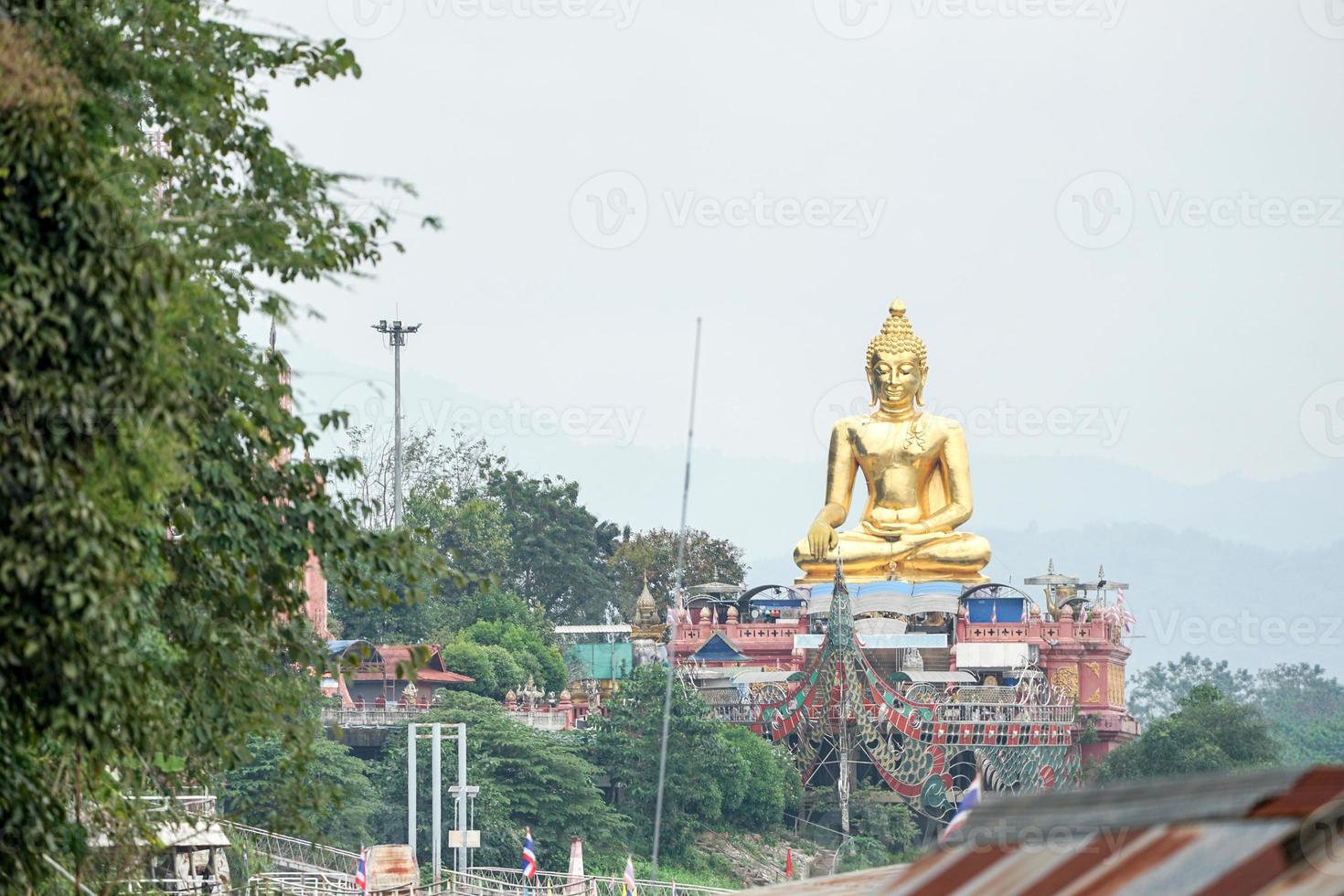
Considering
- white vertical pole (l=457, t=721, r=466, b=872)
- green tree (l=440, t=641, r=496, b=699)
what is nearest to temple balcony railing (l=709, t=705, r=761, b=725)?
white vertical pole (l=457, t=721, r=466, b=872)

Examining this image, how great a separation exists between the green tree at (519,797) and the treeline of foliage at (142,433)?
82.2 ft

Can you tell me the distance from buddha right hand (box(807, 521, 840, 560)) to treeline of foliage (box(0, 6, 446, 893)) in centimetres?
3133

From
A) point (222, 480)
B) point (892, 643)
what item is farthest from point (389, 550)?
point (892, 643)

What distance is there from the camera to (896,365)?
4134 cm

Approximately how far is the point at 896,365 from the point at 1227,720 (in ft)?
31.3

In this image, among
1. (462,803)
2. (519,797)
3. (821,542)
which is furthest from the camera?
(821,542)

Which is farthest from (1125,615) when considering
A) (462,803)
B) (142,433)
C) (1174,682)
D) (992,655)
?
(1174,682)

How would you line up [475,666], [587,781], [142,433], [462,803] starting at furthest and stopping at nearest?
[475,666] → [587,781] → [462,803] → [142,433]

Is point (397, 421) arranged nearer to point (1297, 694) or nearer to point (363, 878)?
point (363, 878)

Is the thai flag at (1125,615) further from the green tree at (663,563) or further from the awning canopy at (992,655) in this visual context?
the green tree at (663,563)

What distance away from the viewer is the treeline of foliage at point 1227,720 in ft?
125

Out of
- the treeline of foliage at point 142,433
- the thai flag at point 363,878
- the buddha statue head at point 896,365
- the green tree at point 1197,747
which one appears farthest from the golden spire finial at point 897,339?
the treeline of foliage at point 142,433

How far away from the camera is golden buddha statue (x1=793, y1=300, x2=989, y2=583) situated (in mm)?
40938

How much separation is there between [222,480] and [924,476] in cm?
3367
